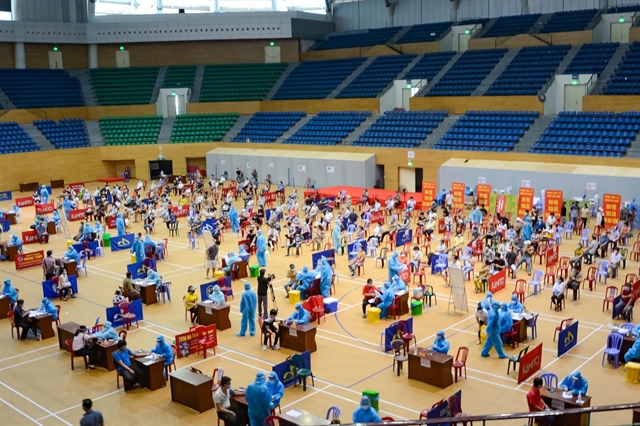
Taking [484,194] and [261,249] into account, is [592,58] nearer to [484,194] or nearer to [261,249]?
[484,194]

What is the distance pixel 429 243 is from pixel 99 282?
14244 millimetres

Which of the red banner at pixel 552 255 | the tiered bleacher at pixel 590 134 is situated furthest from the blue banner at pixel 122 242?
the tiered bleacher at pixel 590 134

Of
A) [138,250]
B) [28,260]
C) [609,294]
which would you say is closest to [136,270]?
[138,250]

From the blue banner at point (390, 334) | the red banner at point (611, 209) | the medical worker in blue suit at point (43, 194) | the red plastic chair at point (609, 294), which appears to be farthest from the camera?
the medical worker in blue suit at point (43, 194)

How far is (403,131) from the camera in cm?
4753

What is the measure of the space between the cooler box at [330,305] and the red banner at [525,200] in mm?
17317

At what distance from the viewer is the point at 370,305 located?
2197cm

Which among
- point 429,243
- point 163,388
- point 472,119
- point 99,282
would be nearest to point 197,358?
point 163,388

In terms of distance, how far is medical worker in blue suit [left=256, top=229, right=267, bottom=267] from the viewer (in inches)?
1102

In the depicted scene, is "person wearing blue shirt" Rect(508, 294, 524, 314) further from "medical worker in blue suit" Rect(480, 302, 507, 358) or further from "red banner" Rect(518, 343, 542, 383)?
"red banner" Rect(518, 343, 542, 383)

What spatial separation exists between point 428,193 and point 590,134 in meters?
9.75

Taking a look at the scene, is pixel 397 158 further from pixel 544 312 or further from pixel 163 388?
pixel 163 388

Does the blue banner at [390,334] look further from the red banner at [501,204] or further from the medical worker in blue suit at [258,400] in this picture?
the red banner at [501,204]

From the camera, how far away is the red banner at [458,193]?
128 feet
